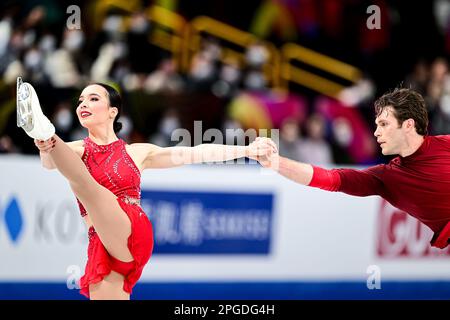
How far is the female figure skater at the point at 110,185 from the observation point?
4.65 m

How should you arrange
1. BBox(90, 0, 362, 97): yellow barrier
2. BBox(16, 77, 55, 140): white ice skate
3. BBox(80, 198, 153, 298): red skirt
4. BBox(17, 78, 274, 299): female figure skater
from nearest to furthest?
BBox(16, 77, 55, 140): white ice skate, BBox(17, 78, 274, 299): female figure skater, BBox(80, 198, 153, 298): red skirt, BBox(90, 0, 362, 97): yellow barrier

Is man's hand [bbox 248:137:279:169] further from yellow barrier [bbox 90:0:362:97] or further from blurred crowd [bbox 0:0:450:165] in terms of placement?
yellow barrier [bbox 90:0:362:97]

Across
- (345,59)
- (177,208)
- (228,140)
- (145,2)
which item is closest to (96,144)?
(177,208)

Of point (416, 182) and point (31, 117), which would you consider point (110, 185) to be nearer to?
point (31, 117)

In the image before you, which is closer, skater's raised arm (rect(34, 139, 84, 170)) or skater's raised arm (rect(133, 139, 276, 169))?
skater's raised arm (rect(34, 139, 84, 170))

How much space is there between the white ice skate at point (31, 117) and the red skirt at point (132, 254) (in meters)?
0.79

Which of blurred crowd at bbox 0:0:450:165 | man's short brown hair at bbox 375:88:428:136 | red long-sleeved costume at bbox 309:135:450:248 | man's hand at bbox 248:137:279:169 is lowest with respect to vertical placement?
red long-sleeved costume at bbox 309:135:450:248

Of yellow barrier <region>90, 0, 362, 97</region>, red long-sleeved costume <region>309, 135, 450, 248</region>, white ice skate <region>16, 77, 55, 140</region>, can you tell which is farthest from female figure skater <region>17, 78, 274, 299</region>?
yellow barrier <region>90, 0, 362, 97</region>

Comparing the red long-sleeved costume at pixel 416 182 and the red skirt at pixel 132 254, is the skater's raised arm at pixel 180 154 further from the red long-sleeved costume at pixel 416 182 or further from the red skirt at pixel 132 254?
the red long-sleeved costume at pixel 416 182

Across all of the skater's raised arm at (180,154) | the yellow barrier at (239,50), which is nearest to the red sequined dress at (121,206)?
the skater's raised arm at (180,154)

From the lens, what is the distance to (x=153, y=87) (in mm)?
8727

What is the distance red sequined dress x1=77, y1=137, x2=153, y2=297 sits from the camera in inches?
189

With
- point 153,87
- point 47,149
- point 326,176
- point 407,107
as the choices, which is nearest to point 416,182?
point 407,107

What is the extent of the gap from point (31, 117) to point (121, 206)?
89 cm
